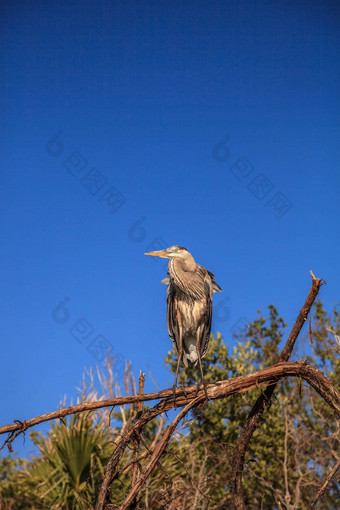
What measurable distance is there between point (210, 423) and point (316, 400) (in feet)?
12.9

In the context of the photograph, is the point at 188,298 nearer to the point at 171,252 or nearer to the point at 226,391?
the point at 171,252

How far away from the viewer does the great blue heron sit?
546 cm

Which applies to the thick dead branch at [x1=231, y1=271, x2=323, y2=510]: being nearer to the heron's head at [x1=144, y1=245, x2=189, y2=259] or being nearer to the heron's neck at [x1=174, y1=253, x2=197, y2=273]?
the heron's neck at [x1=174, y1=253, x2=197, y2=273]

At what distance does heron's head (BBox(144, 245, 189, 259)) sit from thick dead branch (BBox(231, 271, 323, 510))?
5.64ft

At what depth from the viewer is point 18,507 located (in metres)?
13.3

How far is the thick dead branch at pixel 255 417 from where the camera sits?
4.18m

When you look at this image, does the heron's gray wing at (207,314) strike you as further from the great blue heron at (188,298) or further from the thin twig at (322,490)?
the thin twig at (322,490)

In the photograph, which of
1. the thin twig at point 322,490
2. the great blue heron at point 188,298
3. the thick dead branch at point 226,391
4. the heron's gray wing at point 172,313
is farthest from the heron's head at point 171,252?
the thin twig at point 322,490

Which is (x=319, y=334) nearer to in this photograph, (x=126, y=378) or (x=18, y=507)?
(x=126, y=378)

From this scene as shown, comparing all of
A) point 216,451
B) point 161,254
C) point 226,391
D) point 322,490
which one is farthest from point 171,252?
point 216,451

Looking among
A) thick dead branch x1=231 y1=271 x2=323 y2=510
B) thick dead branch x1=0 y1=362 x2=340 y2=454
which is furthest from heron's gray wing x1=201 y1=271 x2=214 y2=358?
thick dead branch x1=231 y1=271 x2=323 y2=510

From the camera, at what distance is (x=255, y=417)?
4.41 metres

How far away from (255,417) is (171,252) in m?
2.01

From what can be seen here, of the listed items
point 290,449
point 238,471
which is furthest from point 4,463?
point 238,471
